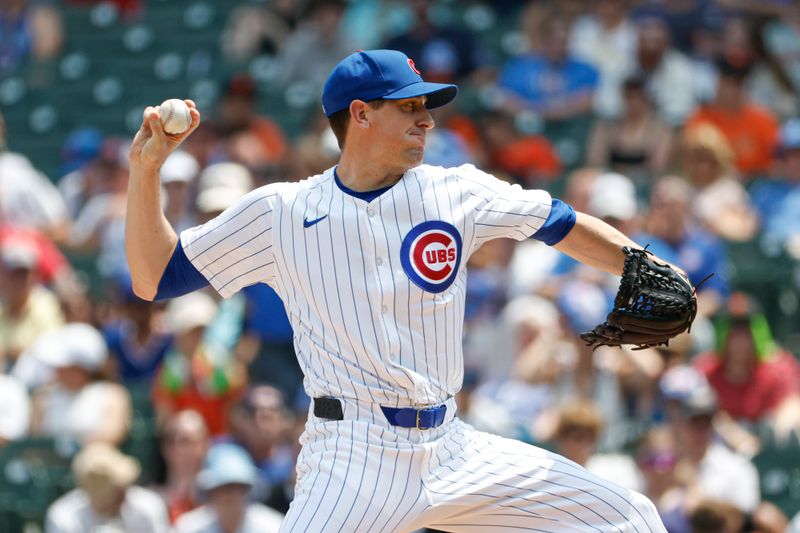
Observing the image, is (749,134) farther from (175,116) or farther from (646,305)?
(175,116)

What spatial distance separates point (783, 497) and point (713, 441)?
0.39 meters

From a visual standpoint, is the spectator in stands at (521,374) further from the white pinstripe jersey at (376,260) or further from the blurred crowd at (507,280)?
the white pinstripe jersey at (376,260)

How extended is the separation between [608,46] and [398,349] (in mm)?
6787

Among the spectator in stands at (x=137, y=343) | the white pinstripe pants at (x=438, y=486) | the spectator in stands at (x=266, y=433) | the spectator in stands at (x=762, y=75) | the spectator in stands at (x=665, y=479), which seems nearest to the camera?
the white pinstripe pants at (x=438, y=486)

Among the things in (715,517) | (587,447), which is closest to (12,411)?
(587,447)

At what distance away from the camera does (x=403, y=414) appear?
13.2ft

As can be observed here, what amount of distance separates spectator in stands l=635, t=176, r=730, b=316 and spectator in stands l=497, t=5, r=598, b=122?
2244 millimetres

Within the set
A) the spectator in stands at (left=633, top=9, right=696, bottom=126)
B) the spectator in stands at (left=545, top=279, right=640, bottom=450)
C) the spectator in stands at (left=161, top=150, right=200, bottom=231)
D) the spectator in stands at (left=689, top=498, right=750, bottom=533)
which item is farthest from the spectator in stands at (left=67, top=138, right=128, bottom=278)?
the spectator in stands at (left=689, top=498, right=750, bottom=533)

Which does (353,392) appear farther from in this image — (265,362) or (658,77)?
(658,77)

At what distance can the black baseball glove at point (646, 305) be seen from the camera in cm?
409

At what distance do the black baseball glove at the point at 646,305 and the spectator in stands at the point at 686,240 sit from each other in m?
3.60

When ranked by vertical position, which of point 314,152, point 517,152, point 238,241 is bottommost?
point 517,152

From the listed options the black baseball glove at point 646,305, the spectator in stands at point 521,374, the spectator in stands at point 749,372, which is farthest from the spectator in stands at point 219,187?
the black baseball glove at point 646,305

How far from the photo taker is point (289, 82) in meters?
11.3
